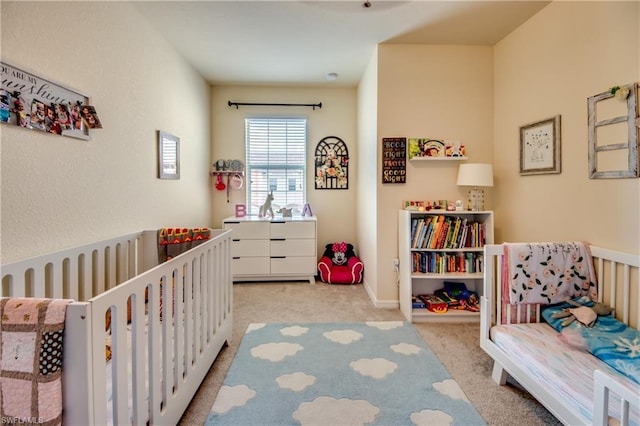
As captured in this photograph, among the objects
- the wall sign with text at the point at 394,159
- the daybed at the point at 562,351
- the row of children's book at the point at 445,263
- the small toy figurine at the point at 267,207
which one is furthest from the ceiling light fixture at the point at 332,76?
the daybed at the point at 562,351

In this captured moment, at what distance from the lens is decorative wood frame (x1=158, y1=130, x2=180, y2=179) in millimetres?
2514

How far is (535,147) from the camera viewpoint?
227 cm

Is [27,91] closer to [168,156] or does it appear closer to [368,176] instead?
[168,156]

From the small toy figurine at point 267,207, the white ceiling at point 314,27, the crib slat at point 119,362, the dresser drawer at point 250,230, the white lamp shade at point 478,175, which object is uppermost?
the white ceiling at point 314,27

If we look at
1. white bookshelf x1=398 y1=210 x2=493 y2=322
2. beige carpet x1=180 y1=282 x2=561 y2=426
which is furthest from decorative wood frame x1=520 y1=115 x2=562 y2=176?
beige carpet x1=180 y1=282 x2=561 y2=426

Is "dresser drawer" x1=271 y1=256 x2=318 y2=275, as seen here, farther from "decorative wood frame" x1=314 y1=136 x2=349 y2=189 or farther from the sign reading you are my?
the sign reading you are my

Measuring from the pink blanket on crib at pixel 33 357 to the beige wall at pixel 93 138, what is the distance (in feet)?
2.30

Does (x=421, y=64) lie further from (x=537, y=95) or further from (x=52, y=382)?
(x=52, y=382)

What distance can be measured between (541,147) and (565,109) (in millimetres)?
291

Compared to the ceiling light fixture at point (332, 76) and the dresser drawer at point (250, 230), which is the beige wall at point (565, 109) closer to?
the ceiling light fixture at point (332, 76)

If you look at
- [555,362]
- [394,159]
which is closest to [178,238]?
[394,159]

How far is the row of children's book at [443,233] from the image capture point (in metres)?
2.55

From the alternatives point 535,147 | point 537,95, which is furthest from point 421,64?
point 535,147

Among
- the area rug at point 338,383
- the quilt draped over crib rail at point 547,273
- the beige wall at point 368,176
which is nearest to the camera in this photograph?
the area rug at point 338,383
